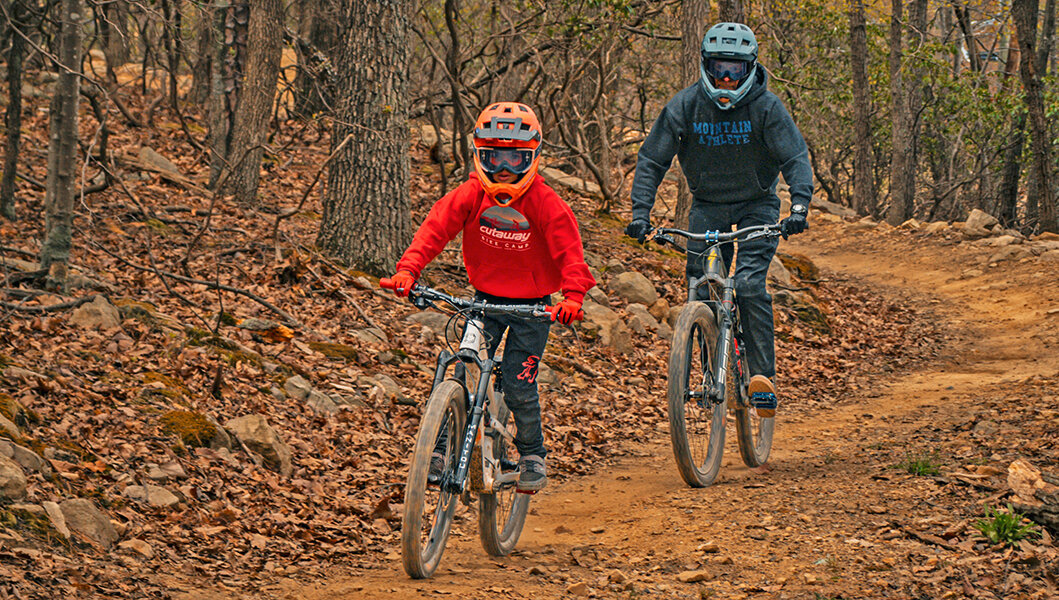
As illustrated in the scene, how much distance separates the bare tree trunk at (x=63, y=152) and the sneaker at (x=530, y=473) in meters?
4.38

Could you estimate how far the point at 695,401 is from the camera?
6.43m

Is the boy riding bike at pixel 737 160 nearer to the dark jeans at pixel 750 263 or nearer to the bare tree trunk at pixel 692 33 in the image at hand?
the dark jeans at pixel 750 263

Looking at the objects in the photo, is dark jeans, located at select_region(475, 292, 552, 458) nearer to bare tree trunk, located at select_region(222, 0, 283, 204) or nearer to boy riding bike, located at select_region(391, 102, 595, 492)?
boy riding bike, located at select_region(391, 102, 595, 492)

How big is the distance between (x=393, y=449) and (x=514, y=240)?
8.63 ft

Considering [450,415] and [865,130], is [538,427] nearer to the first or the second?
[450,415]

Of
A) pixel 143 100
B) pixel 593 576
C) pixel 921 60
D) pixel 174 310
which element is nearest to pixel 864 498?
pixel 593 576

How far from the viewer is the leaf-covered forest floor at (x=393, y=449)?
471 cm

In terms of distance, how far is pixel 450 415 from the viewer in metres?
4.71

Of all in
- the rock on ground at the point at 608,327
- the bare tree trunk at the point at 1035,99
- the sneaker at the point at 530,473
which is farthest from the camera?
the bare tree trunk at the point at 1035,99

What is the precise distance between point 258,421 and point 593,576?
2.69 metres

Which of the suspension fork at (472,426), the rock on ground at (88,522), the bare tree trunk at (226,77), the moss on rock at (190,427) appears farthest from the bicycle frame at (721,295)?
the bare tree trunk at (226,77)

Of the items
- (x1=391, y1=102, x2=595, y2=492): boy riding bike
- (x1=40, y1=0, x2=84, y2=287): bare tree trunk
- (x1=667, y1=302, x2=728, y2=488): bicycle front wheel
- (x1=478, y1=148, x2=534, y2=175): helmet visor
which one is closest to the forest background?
(x1=40, y1=0, x2=84, y2=287): bare tree trunk

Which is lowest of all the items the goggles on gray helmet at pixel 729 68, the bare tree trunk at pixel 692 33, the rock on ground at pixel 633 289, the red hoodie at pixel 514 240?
the rock on ground at pixel 633 289

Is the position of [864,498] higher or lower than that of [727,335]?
lower
